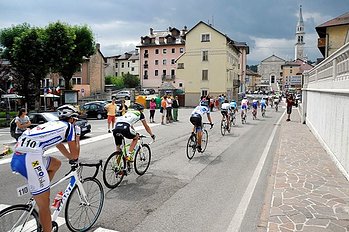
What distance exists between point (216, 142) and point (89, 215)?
29.7 feet

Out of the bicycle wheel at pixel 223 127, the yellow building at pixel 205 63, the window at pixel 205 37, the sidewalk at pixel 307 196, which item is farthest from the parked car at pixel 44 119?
the window at pixel 205 37

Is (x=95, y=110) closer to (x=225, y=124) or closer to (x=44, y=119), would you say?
(x=44, y=119)

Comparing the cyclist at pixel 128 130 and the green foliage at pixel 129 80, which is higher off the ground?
the green foliage at pixel 129 80

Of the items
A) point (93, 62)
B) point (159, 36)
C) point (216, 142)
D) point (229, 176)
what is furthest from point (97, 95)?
point (229, 176)

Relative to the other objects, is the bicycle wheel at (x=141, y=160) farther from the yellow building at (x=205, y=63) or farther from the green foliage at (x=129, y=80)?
the green foliage at (x=129, y=80)

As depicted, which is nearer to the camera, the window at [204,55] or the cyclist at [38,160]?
the cyclist at [38,160]

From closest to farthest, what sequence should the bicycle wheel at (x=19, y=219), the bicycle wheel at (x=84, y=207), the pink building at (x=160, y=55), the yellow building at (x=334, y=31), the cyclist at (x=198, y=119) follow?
the bicycle wheel at (x=19, y=219)
the bicycle wheel at (x=84, y=207)
the cyclist at (x=198, y=119)
the yellow building at (x=334, y=31)
the pink building at (x=160, y=55)

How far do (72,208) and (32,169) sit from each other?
1.12 meters

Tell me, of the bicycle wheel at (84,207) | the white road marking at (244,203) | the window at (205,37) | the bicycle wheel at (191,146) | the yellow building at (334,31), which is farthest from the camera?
the window at (205,37)

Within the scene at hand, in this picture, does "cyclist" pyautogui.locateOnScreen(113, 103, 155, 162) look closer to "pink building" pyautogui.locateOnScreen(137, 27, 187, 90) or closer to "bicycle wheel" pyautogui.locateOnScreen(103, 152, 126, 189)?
"bicycle wheel" pyautogui.locateOnScreen(103, 152, 126, 189)

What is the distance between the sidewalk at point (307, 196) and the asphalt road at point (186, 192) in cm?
34

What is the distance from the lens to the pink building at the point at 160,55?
77.4 meters

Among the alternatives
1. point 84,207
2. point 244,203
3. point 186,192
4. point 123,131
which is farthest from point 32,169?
point 244,203

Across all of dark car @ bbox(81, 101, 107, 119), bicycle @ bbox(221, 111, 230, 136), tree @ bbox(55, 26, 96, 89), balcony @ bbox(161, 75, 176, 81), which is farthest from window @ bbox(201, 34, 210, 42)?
bicycle @ bbox(221, 111, 230, 136)
